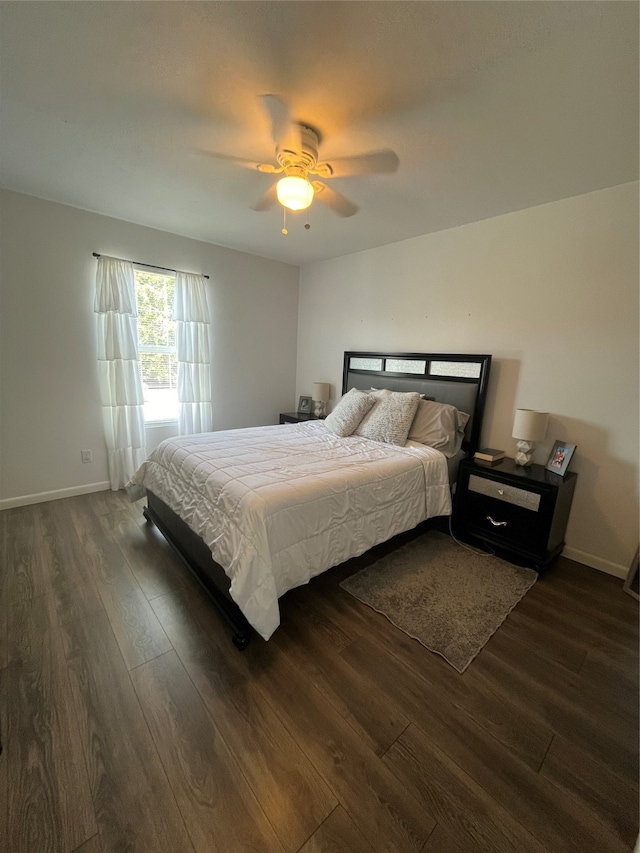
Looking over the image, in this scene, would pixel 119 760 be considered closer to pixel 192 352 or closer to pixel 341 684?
pixel 341 684

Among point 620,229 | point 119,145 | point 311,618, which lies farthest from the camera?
point 620,229

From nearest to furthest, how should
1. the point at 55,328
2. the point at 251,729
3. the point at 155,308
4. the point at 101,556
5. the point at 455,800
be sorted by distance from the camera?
the point at 455,800, the point at 251,729, the point at 101,556, the point at 55,328, the point at 155,308

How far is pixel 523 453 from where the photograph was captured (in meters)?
2.50

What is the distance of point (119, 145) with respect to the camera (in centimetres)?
199

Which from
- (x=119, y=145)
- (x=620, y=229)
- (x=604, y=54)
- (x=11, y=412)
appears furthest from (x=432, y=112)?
(x=11, y=412)

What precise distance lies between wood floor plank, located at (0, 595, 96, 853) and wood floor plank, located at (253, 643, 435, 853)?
0.67 m

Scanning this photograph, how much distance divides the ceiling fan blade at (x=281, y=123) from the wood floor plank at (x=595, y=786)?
9.06 feet

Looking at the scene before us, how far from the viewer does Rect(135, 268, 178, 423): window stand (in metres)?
3.46

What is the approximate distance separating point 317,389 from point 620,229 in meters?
2.93

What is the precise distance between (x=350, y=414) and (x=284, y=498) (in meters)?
1.49

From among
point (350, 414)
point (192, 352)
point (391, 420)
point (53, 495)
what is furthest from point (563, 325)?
point (53, 495)

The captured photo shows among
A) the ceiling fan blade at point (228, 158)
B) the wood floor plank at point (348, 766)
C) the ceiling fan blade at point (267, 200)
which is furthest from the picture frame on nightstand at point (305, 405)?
the wood floor plank at point (348, 766)

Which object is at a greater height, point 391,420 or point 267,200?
point 267,200

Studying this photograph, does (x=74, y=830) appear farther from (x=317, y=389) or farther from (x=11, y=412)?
(x=317, y=389)
